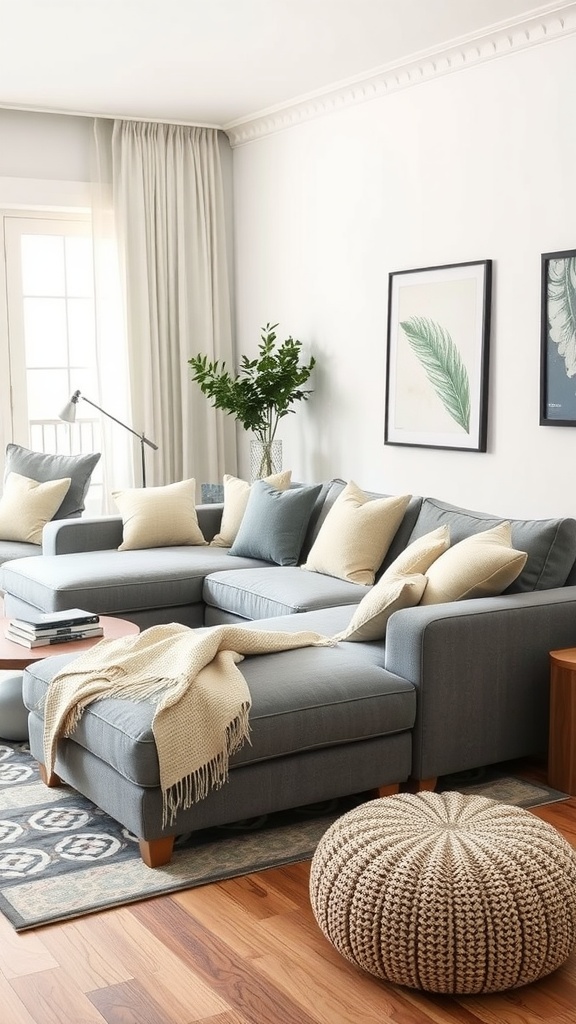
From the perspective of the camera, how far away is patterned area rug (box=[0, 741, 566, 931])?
9.64ft

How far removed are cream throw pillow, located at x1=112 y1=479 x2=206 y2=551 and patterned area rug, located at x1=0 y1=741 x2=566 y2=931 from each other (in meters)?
2.10

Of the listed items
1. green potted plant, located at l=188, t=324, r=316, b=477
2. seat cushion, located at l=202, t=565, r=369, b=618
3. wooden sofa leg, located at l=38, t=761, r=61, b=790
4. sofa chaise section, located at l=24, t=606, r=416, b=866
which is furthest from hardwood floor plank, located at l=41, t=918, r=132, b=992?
green potted plant, located at l=188, t=324, r=316, b=477

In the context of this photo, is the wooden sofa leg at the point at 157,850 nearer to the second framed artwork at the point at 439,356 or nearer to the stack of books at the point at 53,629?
the stack of books at the point at 53,629

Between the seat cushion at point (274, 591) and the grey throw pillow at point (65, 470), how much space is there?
1.46m

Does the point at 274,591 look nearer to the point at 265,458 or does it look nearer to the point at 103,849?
the point at 103,849

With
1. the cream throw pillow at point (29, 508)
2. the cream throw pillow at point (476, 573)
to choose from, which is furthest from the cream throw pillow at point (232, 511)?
the cream throw pillow at point (476, 573)

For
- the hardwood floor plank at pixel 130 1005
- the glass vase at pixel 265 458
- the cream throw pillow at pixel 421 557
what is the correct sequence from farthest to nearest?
the glass vase at pixel 265 458
the cream throw pillow at pixel 421 557
the hardwood floor plank at pixel 130 1005

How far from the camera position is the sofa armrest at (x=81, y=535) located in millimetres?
5707

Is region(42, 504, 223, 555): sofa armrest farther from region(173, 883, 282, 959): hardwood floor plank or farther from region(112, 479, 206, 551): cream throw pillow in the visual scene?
region(173, 883, 282, 959): hardwood floor plank

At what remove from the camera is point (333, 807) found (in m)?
3.53

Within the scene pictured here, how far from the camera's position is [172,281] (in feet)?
23.2

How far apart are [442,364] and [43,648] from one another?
251cm

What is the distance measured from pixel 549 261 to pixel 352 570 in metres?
1.57

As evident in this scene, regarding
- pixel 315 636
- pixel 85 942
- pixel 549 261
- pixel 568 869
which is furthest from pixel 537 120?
pixel 85 942
